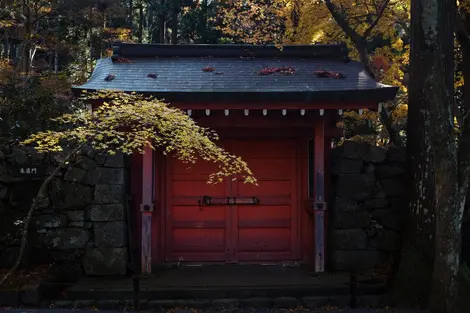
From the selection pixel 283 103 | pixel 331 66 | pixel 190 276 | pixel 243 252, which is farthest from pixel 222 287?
pixel 331 66

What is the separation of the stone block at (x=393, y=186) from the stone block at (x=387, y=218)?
11.3 inches

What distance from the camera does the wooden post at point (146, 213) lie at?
6.95 meters

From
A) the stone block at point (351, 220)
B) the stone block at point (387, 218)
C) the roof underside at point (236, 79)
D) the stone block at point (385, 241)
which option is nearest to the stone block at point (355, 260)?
the stone block at point (385, 241)

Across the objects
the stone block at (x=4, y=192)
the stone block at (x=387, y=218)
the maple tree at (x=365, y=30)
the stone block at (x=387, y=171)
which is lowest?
the stone block at (x=387, y=218)

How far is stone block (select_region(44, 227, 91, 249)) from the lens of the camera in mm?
6965

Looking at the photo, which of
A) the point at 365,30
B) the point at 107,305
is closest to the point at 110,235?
the point at 107,305

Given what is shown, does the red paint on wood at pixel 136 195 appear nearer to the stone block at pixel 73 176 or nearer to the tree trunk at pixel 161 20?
the stone block at pixel 73 176

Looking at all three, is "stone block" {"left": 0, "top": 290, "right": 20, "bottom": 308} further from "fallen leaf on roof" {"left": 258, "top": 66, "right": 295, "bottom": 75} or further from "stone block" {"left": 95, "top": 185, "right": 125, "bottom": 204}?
"fallen leaf on roof" {"left": 258, "top": 66, "right": 295, "bottom": 75}

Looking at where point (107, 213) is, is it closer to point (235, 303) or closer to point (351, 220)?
point (235, 303)

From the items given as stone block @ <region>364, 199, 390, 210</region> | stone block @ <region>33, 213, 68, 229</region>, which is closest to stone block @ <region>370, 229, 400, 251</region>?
stone block @ <region>364, 199, 390, 210</region>

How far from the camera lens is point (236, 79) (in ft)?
24.5

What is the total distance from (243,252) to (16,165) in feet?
12.7

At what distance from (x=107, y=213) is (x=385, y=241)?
432cm

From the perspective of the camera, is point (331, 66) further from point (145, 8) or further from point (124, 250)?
point (145, 8)
